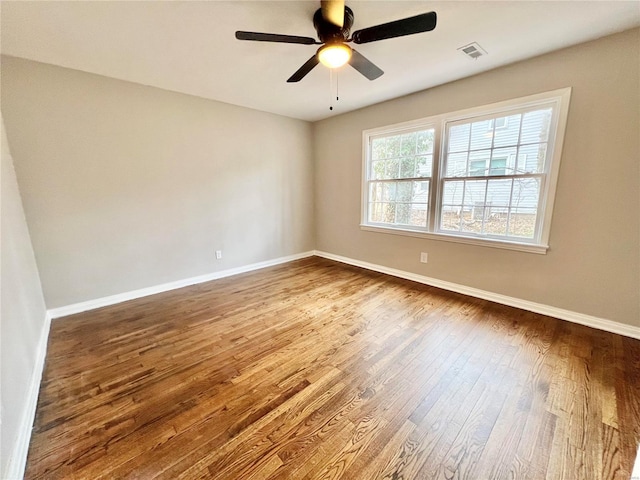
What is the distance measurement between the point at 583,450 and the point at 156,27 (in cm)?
371

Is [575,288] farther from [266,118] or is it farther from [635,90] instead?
[266,118]

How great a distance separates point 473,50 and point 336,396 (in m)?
3.04

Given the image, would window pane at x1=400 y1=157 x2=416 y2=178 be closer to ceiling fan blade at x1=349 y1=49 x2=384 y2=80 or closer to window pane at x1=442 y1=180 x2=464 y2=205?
window pane at x1=442 y1=180 x2=464 y2=205

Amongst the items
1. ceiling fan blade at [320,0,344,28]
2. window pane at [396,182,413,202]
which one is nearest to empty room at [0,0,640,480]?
ceiling fan blade at [320,0,344,28]

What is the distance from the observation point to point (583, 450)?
4.14 feet

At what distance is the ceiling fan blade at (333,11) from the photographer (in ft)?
5.08

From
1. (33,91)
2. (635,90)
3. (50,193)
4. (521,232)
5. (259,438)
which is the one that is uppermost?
(33,91)

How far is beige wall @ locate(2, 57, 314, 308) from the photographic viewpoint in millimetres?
2461

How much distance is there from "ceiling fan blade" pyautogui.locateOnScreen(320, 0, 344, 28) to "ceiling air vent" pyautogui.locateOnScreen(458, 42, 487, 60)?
1.31 metres

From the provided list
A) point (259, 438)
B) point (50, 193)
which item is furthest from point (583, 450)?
point (50, 193)

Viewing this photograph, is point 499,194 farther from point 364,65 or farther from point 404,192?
point 364,65

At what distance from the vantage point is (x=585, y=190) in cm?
231

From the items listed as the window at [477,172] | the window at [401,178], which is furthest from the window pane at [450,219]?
the window at [401,178]

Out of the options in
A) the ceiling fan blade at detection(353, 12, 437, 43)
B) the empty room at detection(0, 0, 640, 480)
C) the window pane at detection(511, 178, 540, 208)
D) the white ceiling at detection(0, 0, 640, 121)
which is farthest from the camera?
the window pane at detection(511, 178, 540, 208)
